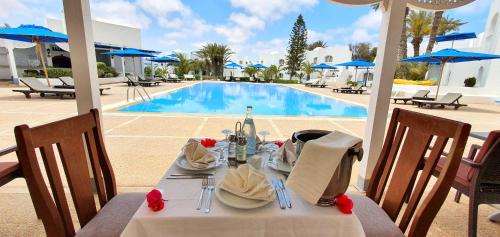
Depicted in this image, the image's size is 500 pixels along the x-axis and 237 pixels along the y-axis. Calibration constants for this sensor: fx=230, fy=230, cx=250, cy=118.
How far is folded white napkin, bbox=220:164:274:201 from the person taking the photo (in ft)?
2.77

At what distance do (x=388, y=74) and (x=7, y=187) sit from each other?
372 cm

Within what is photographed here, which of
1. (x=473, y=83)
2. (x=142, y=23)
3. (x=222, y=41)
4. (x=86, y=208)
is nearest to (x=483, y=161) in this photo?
(x=86, y=208)

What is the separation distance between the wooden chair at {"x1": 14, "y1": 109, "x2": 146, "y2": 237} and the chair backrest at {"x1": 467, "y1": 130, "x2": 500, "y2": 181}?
2.14m

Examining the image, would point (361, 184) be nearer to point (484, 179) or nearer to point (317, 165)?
point (484, 179)

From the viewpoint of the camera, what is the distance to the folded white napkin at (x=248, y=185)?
84cm

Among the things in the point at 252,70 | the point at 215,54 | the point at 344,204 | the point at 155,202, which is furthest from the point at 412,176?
the point at 215,54

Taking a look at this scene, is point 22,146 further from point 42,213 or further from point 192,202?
point 192,202

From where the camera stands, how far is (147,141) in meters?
3.56

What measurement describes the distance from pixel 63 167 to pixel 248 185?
2.70ft

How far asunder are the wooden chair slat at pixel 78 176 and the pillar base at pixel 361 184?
2.28m

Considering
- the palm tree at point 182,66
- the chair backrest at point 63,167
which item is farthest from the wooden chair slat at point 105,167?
the palm tree at point 182,66

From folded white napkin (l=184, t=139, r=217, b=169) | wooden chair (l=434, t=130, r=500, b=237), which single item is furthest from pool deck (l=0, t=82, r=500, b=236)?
folded white napkin (l=184, t=139, r=217, b=169)

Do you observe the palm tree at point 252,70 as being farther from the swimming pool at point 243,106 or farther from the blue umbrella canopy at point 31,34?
the blue umbrella canopy at point 31,34

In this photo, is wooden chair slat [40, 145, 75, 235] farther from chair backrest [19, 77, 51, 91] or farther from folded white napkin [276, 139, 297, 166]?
chair backrest [19, 77, 51, 91]
